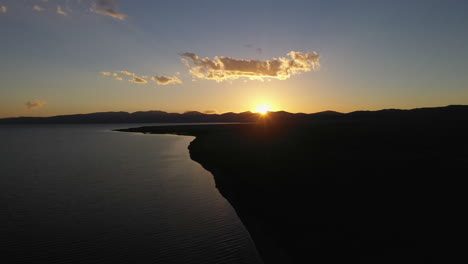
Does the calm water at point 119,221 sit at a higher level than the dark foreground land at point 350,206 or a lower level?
lower

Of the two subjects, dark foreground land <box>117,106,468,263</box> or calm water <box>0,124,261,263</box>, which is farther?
calm water <box>0,124,261,263</box>

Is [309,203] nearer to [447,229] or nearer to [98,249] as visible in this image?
[447,229]

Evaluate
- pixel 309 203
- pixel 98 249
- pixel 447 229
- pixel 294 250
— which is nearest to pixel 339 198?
pixel 309 203

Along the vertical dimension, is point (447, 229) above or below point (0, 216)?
above

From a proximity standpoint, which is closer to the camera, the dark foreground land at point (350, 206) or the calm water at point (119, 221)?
the dark foreground land at point (350, 206)

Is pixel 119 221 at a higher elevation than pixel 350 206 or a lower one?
lower

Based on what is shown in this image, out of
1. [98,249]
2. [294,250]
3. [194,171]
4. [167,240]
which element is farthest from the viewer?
[194,171]

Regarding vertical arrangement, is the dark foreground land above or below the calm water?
above

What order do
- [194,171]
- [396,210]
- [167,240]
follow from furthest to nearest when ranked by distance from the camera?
[194,171]
[396,210]
[167,240]

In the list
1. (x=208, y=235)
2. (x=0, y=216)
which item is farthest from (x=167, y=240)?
(x=0, y=216)

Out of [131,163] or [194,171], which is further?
[131,163]
